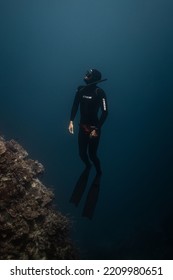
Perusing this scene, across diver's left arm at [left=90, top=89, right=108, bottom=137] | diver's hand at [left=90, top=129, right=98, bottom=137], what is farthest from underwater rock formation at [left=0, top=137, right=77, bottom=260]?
diver's left arm at [left=90, top=89, right=108, bottom=137]

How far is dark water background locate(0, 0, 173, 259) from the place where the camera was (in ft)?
299

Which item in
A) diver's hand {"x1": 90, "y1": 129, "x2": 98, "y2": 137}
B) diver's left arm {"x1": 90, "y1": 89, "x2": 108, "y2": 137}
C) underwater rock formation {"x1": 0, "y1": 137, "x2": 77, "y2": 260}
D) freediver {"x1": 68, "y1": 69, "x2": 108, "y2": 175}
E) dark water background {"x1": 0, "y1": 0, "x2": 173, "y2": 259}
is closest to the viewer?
underwater rock formation {"x1": 0, "y1": 137, "x2": 77, "y2": 260}

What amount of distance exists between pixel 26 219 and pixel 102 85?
110 meters

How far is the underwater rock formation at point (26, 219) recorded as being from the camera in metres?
6.25

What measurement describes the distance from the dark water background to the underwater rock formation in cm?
5367

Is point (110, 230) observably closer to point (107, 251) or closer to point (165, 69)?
point (107, 251)

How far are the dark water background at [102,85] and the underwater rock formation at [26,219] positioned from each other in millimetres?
53667

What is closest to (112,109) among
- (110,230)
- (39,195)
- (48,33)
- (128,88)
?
(128,88)

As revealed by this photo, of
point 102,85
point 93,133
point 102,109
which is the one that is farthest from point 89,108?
point 102,85

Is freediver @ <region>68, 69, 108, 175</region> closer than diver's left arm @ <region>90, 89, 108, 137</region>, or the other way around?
diver's left arm @ <region>90, 89, 108, 137</region>

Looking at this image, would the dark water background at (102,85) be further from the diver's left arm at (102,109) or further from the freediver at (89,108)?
the diver's left arm at (102,109)

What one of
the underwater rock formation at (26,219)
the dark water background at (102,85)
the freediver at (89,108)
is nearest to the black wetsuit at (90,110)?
the freediver at (89,108)

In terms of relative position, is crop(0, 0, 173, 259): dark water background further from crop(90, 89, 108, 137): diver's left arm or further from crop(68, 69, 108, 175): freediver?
crop(90, 89, 108, 137): diver's left arm

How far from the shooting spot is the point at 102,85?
375ft
